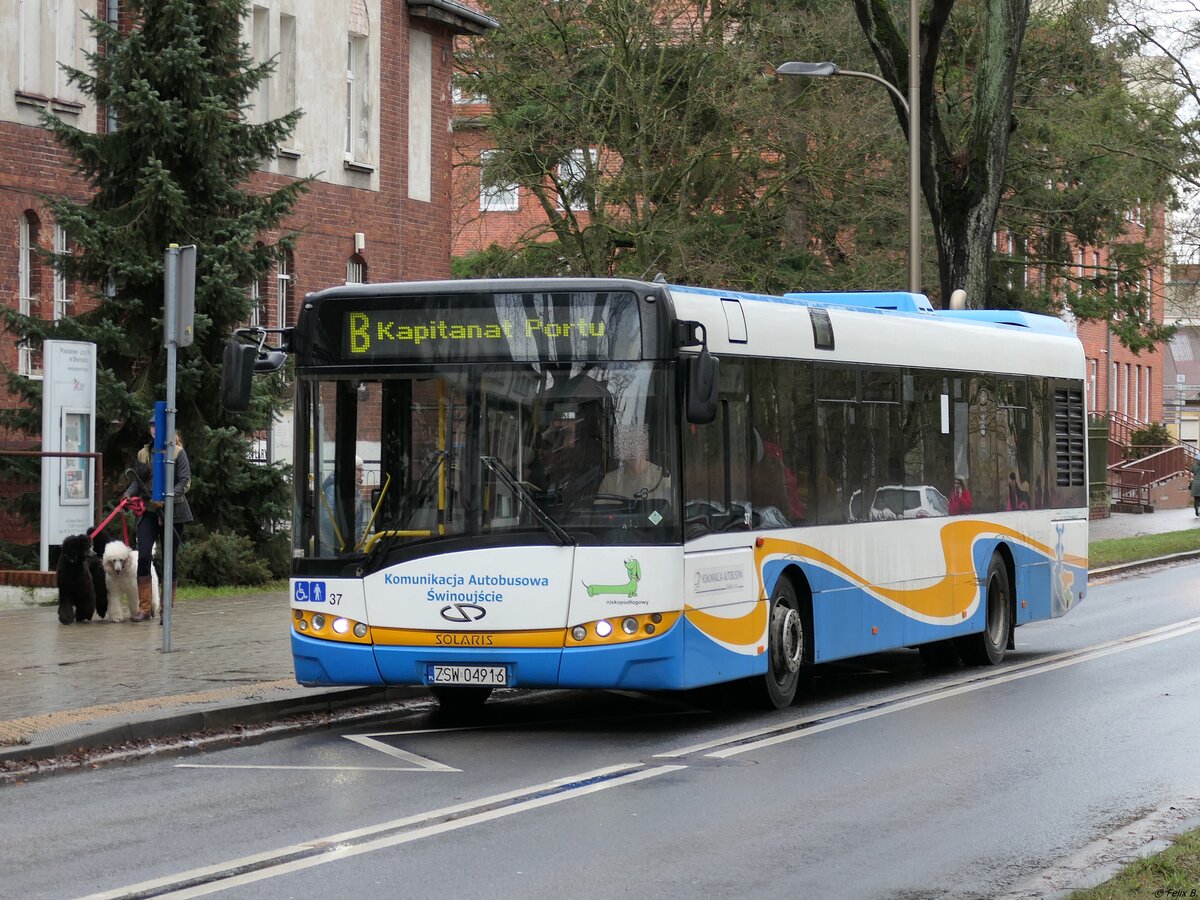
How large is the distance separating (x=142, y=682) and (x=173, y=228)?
10.8 metres

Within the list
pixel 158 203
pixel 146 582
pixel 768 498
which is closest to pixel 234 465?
pixel 158 203

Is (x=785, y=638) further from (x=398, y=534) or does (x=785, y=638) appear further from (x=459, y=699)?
(x=398, y=534)

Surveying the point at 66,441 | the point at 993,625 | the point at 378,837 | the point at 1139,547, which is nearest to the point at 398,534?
the point at 378,837

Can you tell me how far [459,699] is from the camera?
1402cm

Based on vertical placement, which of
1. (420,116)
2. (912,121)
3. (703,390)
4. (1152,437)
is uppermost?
(420,116)

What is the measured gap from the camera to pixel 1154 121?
44.5m

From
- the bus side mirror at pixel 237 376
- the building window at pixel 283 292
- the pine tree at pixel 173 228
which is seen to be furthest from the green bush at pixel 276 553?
the bus side mirror at pixel 237 376

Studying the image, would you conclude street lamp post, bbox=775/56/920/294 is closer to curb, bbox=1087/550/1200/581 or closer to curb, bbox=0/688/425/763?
curb, bbox=1087/550/1200/581

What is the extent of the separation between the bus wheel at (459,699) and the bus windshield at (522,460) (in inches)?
64.3

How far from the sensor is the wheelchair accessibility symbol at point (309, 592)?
41.8 feet

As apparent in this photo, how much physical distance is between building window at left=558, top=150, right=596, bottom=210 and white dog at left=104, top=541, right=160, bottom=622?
21.5 meters

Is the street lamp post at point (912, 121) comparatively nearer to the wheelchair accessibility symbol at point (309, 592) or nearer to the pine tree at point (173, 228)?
the pine tree at point (173, 228)

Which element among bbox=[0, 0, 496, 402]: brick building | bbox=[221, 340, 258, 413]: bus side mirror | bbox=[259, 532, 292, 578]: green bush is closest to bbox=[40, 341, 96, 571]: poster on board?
bbox=[259, 532, 292, 578]: green bush

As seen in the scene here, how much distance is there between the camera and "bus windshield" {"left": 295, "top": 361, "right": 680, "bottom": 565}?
40.4 ft
